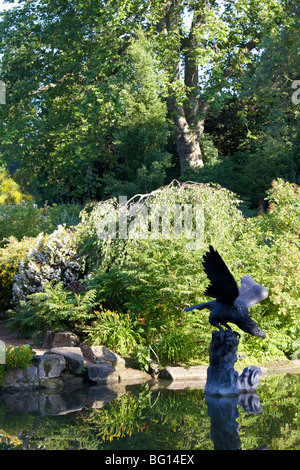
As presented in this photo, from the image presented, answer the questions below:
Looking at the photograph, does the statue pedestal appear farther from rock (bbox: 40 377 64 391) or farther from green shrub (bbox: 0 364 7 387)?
green shrub (bbox: 0 364 7 387)

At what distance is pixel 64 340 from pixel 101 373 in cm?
125

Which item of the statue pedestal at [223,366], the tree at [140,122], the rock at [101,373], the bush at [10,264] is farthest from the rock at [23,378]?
the tree at [140,122]

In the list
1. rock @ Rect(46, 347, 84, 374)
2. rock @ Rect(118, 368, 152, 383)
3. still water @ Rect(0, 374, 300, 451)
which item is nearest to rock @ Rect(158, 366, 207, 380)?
rock @ Rect(118, 368, 152, 383)

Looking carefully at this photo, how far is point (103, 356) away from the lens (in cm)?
856

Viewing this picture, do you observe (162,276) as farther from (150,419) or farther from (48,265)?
(150,419)

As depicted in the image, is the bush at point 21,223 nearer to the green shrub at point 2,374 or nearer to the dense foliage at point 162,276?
the dense foliage at point 162,276

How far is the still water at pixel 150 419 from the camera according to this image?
5.22 m

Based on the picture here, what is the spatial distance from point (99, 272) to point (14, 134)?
Answer: 9854 mm

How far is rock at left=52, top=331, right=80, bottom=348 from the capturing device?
30.0ft

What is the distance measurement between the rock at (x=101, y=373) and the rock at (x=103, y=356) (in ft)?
0.70

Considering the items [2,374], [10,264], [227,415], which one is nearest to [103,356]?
[2,374]

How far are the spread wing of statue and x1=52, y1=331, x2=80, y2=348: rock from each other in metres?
3.22
